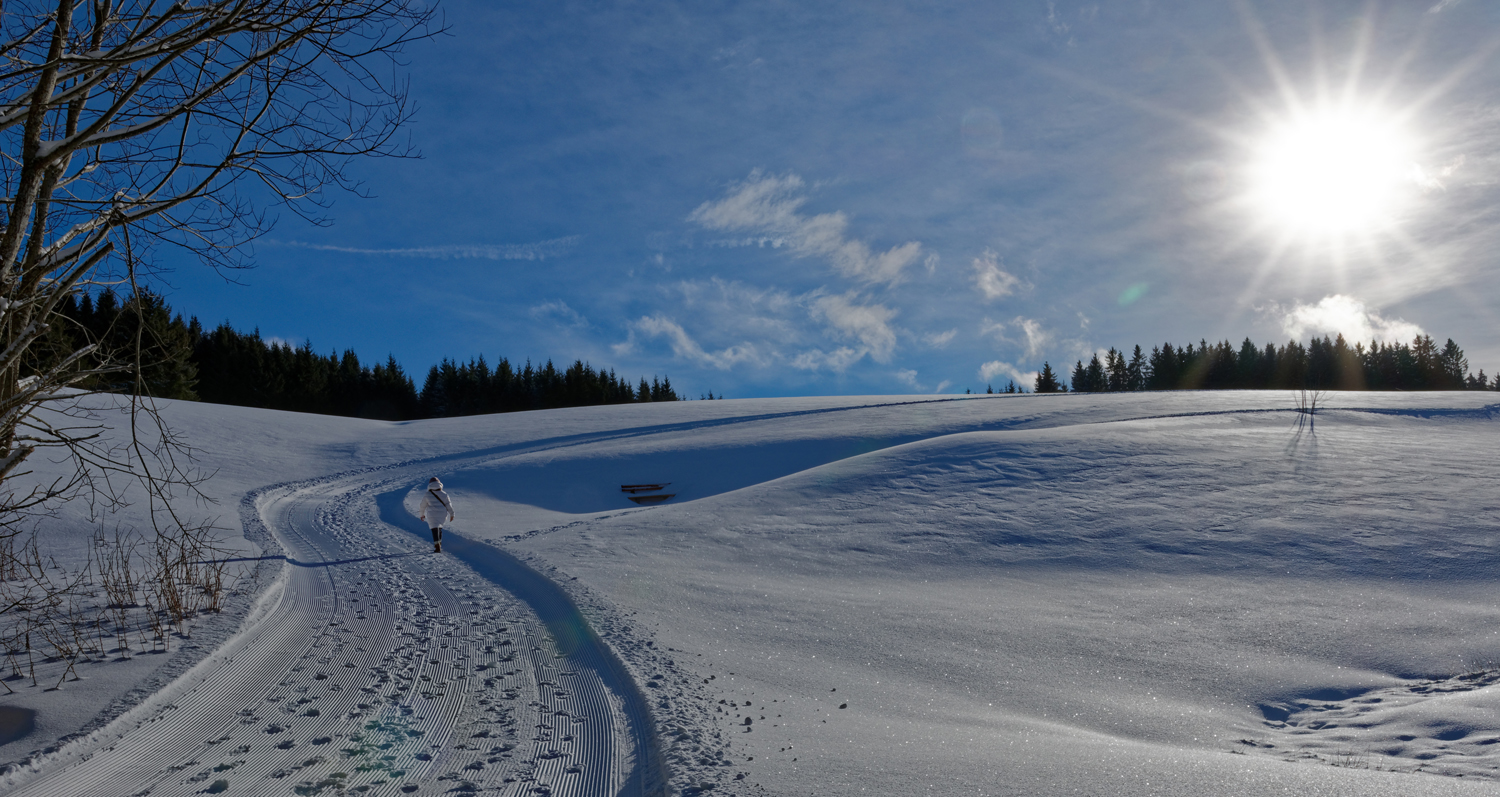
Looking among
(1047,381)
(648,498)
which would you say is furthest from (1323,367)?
(648,498)

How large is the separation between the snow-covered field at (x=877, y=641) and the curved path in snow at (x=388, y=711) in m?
0.03

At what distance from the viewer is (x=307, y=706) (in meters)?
5.39

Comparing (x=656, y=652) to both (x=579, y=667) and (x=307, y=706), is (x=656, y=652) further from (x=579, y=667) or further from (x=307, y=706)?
(x=307, y=706)

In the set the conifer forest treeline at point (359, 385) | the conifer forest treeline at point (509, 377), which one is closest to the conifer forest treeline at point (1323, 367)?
the conifer forest treeline at point (509, 377)

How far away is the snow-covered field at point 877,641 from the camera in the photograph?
456cm

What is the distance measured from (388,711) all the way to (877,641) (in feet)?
16.1

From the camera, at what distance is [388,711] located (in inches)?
209

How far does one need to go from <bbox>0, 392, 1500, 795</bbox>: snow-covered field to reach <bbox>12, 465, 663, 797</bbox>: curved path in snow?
32 millimetres

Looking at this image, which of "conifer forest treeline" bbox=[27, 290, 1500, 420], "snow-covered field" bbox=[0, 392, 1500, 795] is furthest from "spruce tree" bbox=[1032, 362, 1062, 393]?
"snow-covered field" bbox=[0, 392, 1500, 795]

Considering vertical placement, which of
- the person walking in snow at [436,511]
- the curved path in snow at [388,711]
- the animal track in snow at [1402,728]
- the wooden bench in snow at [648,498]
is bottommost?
the wooden bench in snow at [648,498]

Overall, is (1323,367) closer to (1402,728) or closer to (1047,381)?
(1047,381)

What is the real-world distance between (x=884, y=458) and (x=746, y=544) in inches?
292

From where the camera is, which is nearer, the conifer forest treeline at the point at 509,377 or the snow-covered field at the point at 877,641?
the snow-covered field at the point at 877,641

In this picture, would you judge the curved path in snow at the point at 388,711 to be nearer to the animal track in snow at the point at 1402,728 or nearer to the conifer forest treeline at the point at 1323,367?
the animal track in snow at the point at 1402,728
